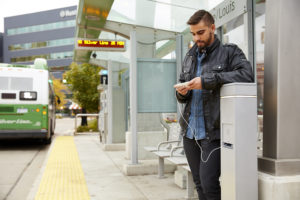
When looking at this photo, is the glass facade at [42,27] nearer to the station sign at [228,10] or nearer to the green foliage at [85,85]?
the green foliage at [85,85]

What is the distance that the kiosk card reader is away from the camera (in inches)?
96.3

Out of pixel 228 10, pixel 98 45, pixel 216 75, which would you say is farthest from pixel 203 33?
pixel 98 45

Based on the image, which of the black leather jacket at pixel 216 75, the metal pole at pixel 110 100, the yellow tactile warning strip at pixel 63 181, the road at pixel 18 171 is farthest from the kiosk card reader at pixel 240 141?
the metal pole at pixel 110 100

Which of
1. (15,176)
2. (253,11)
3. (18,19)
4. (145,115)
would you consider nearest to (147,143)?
(145,115)

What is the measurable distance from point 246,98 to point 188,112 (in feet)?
1.59

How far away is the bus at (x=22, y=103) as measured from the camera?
38.8ft

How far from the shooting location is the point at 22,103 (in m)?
11.9

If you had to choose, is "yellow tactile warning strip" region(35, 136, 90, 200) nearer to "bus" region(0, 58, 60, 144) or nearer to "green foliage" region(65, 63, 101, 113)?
"bus" region(0, 58, 60, 144)

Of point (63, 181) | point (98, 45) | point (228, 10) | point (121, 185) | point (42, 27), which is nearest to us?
point (228, 10)

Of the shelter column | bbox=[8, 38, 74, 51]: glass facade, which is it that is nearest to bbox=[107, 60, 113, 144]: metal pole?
the shelter column

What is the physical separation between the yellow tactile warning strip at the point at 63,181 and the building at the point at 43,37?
62451 mm

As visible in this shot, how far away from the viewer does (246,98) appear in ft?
8.14

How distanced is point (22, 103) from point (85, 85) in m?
9.08

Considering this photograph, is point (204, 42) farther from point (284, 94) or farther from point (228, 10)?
point (228, 10)
